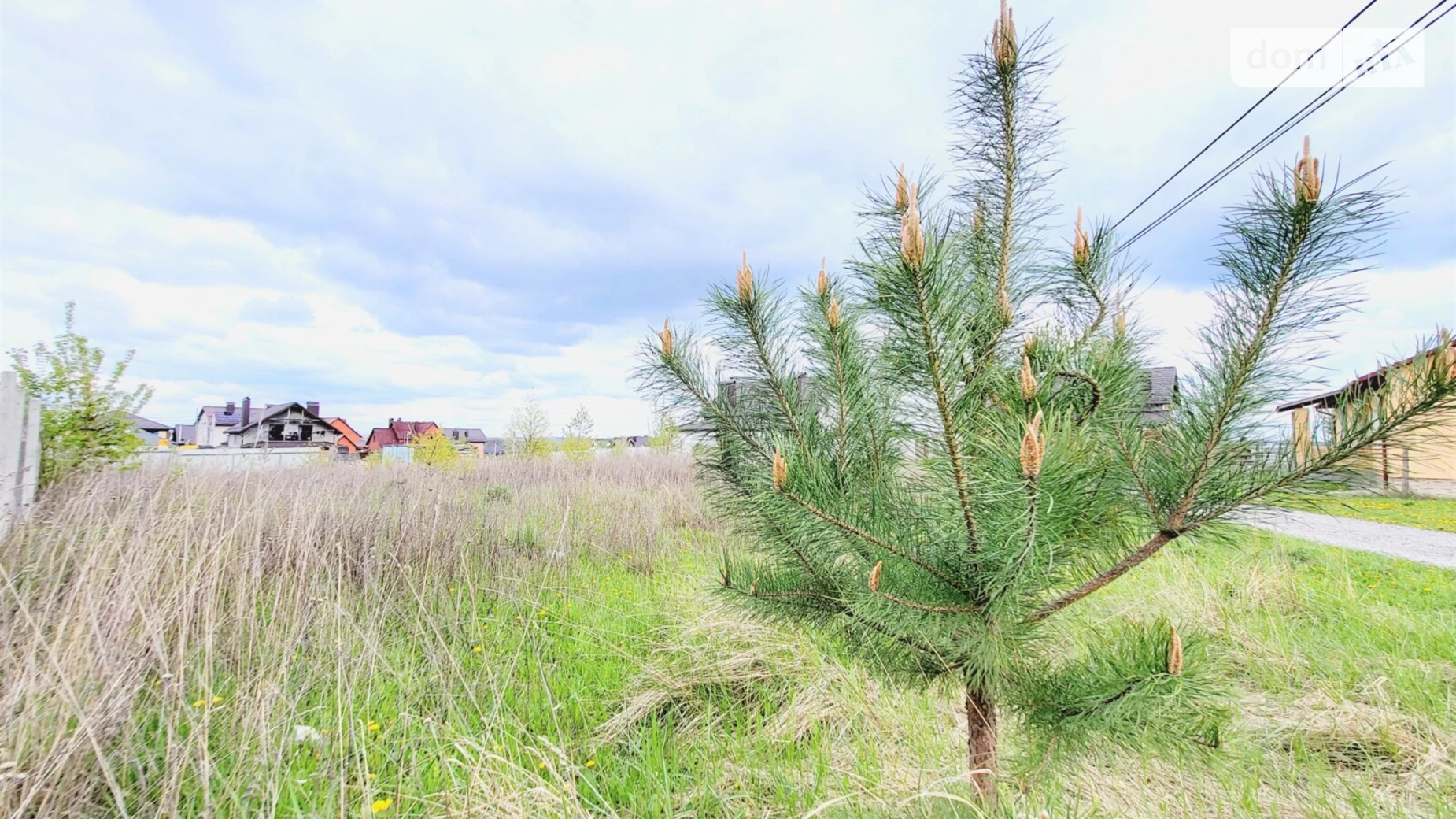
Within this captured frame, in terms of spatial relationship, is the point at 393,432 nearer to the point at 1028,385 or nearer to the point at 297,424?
the point at 297,424

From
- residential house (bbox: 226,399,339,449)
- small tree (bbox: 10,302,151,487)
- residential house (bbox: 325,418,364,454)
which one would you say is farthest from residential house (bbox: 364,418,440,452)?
small tree (bbox: 10,302,151,487)

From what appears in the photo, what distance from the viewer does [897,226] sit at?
52.2 inches

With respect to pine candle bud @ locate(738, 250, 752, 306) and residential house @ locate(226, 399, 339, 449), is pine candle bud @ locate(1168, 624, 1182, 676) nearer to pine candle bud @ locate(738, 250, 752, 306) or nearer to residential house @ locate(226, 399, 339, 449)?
pine candle bud @ locate(738, 250, 752, 306)

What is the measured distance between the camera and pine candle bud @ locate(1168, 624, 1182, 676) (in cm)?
97

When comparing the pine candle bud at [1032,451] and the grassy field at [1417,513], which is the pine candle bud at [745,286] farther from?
the grassy field at [1417,513]

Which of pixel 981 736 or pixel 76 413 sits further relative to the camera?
pixel 76 413

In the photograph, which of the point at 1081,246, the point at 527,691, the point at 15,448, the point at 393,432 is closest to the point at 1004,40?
the point at 1081,246

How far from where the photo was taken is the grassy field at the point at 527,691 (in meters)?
1.52

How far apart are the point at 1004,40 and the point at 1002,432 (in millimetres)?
960

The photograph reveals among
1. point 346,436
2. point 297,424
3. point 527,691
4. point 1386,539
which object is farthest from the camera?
point 346,436

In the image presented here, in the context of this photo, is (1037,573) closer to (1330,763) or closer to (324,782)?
(1330,763)

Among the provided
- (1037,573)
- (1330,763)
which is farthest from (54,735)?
(1330,763)

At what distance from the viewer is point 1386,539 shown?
6.00 meters

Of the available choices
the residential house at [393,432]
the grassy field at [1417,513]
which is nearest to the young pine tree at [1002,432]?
the grassy field at [1417,513]
